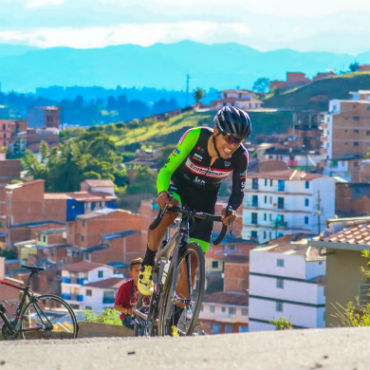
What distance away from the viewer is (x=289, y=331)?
470 centimetres

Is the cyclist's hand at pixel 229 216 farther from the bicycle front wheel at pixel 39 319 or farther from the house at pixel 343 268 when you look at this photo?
the house at pixel 343 268

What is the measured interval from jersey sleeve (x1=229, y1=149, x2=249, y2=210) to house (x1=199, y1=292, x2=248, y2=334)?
34.0 metres

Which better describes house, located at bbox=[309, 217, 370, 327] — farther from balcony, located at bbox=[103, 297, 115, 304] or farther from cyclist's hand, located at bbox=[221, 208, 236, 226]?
balcony, located at bbox=[103, 297, 115, 304]

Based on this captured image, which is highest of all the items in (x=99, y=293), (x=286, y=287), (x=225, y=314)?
(x=286, y=287)

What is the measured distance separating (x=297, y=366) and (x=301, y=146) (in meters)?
81.6

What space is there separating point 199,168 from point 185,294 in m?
0.68

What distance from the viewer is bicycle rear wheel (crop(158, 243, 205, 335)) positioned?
5.68m

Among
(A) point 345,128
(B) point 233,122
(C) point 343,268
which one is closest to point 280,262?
(C) point 343,268

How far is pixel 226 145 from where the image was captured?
19.0 feet

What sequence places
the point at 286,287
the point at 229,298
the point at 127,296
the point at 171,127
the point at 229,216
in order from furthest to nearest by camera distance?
the point at 171,127 → the point at 229,298 → the point at 286,287 → the point at 127,296 → the point at 229,216

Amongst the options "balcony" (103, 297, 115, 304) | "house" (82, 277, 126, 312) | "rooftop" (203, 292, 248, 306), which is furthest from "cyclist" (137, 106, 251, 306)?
"balcony" (103, 297, 115, 304)

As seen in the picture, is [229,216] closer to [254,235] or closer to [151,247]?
[151,247]

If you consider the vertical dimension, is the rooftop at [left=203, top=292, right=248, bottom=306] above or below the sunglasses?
below

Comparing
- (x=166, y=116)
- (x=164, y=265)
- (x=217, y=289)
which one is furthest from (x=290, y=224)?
(x=166, y=116)
